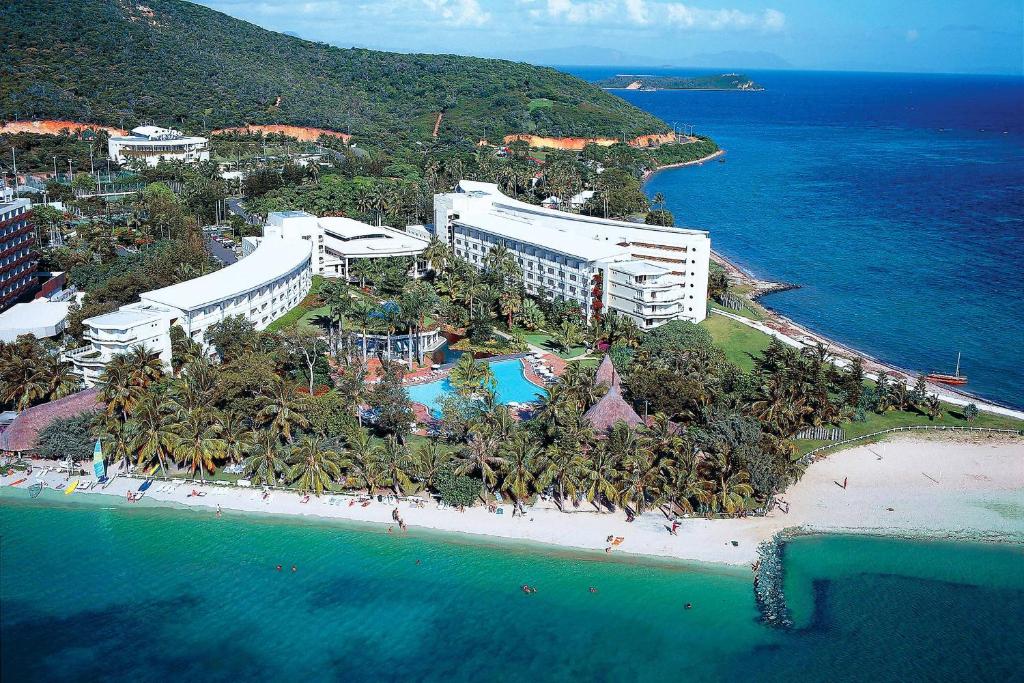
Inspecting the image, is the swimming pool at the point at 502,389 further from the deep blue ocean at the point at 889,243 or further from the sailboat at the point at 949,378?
the deep blue ocean at the point at 889,243

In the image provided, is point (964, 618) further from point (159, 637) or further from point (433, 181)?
point (433, 181)

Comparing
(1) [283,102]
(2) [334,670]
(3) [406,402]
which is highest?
(1) [283,102]

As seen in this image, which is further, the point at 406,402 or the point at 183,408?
the point at 406,402

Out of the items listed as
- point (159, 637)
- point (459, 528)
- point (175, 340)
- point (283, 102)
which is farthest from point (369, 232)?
point (283, 102)

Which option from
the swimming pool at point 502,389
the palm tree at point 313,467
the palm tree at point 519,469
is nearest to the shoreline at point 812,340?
the swimming pool at point 502,389

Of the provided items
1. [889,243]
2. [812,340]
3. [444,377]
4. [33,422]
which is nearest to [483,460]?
[444,377]

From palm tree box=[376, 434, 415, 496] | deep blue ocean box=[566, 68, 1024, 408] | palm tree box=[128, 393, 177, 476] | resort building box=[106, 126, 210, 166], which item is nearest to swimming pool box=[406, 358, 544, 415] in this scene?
palm tree box=[376, 434, 415, 496]

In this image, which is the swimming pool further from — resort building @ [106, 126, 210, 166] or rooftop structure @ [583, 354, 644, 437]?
resort building @ [106, 126, 210, 166]
